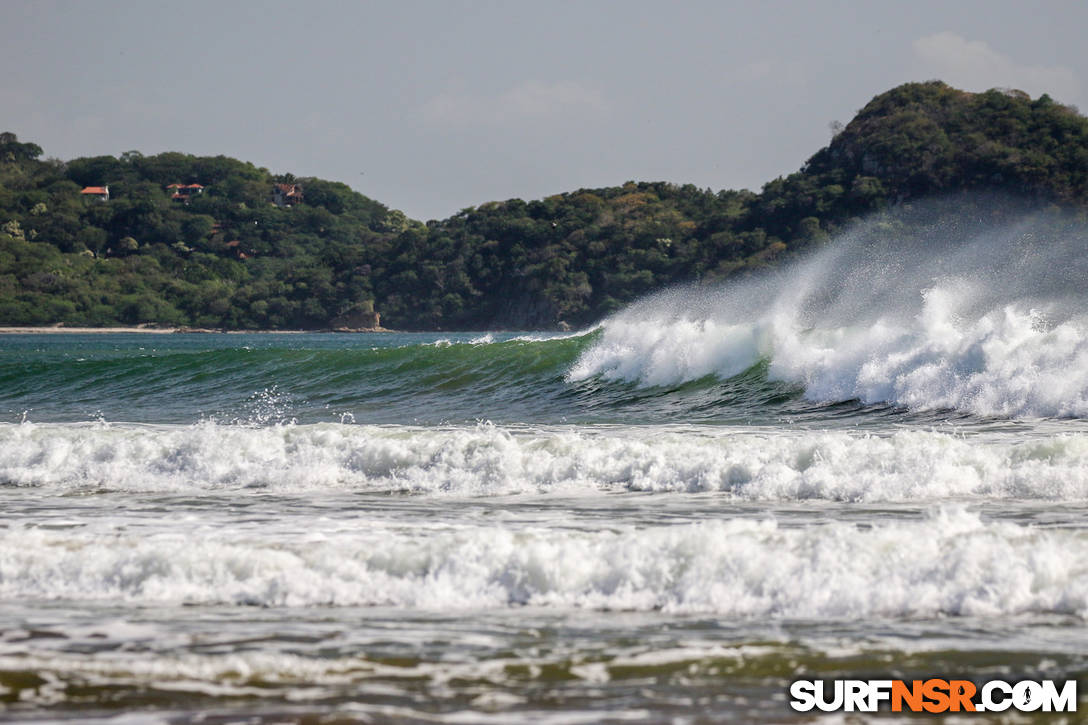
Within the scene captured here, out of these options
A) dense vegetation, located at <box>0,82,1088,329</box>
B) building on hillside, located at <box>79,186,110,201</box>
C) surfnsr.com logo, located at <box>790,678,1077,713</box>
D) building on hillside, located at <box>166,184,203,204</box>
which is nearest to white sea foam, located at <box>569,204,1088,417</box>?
surfnsr.com logo, located at <box>790,678,1077,713</box>

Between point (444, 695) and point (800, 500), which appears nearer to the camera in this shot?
point (444, 695)

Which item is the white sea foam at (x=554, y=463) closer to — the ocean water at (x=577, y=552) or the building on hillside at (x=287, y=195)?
the ocean water at (x=577, y=552)

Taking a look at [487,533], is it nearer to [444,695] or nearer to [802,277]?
[444,695]

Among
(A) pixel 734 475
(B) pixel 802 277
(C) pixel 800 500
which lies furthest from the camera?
(B) pixel 802 277

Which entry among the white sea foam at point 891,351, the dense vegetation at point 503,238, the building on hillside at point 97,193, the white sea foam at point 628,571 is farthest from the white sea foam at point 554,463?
the building on hillside at point 97,193

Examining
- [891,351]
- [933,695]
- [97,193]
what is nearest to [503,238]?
[97,193]

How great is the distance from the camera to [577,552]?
7.93 metres

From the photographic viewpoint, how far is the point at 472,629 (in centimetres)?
684

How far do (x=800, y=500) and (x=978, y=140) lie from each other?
10298 cm

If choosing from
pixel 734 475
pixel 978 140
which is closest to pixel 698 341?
pixel 734 475

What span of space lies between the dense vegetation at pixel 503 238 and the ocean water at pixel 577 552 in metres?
90.5

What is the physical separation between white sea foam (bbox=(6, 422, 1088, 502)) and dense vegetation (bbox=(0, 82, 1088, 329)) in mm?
95558

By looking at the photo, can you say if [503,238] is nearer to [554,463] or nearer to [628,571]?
[554,463]

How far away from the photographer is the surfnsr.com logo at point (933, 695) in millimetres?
5504
